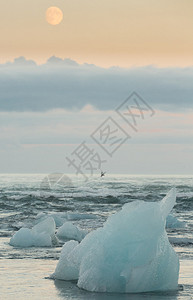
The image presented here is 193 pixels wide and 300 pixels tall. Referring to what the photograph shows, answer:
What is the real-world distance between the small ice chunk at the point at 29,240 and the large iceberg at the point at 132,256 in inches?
255

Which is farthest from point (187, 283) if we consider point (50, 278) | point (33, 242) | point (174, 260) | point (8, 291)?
point (33, 242)

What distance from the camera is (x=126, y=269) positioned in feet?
33.7

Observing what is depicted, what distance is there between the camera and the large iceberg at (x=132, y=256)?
10344 millimetres

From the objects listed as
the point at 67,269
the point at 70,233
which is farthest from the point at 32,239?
the point at 67,269

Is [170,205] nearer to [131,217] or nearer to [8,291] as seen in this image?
[131,217]

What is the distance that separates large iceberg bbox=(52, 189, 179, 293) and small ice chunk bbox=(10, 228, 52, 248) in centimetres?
647

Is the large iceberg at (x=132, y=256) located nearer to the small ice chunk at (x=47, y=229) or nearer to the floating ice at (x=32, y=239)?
the floating ice at (x=32, y=239)

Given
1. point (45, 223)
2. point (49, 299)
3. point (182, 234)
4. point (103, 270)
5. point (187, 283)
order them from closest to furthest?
1. point (49, 299)
2. point (103, 270)
3. point (187, 283)
4. point (45, 223)
5. point (182, 234)

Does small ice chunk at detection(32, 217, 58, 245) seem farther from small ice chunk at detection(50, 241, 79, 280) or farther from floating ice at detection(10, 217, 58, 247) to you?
small ice chunk at detection(50, 241, 79, 280)

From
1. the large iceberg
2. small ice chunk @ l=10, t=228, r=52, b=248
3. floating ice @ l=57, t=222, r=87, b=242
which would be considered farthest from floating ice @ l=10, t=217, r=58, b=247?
the large iceberg

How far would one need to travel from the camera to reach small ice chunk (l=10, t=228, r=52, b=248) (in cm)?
1705

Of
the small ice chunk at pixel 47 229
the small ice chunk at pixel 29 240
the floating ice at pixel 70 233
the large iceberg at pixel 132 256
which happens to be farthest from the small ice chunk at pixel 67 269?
the floating ice at pixel 70 233

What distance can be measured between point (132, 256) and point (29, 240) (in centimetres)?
740

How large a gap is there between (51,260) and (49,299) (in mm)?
4397
